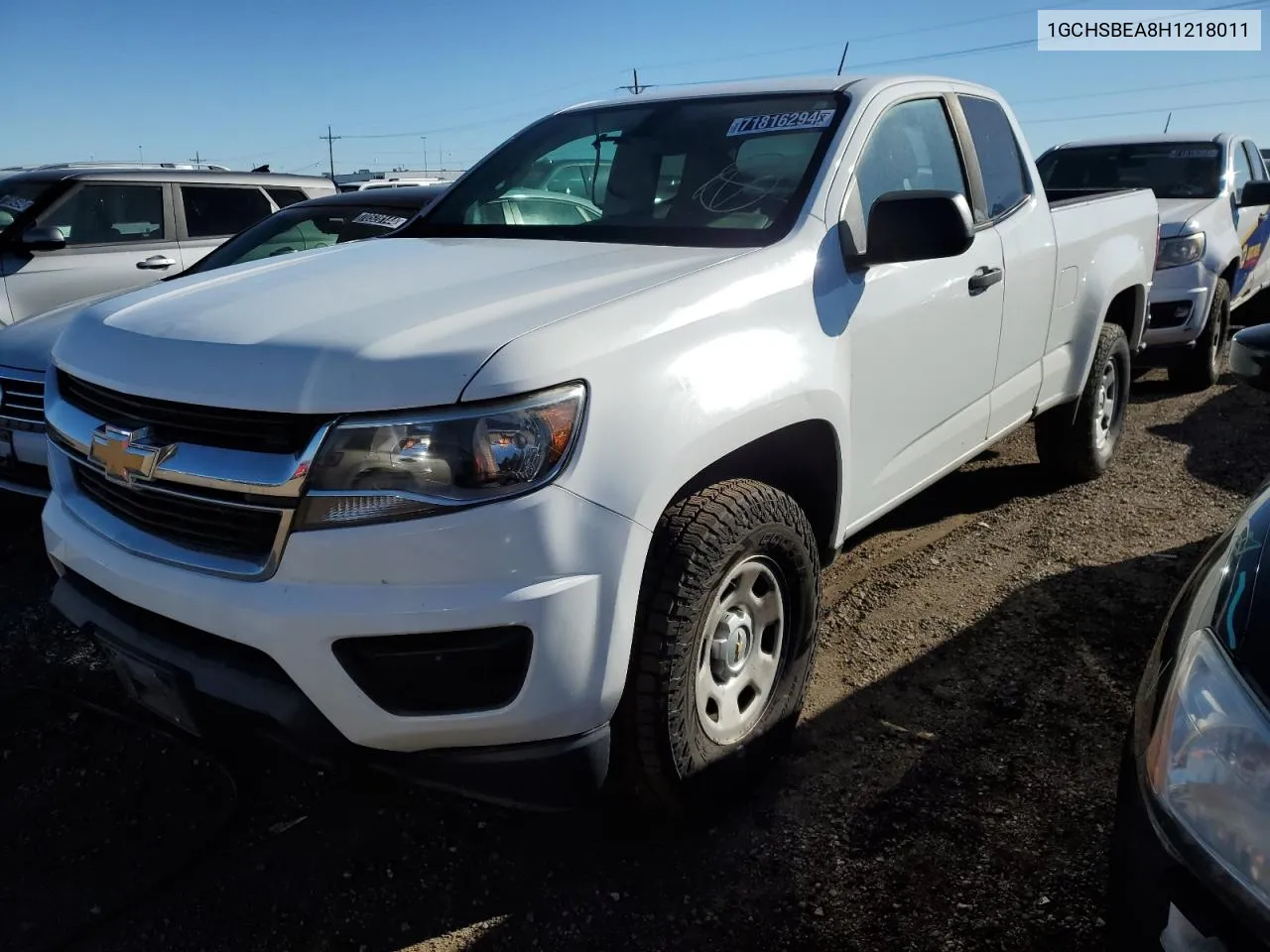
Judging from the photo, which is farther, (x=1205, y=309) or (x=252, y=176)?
(x=252, y=176)

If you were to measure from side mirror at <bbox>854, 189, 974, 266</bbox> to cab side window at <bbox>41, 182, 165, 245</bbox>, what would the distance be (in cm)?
578

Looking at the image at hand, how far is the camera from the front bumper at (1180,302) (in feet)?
22.0

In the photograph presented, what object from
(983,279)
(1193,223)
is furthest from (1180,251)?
(983,279)

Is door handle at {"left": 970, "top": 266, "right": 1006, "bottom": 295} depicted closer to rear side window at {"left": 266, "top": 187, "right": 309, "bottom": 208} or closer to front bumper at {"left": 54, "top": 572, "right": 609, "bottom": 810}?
front bumper at {"left": 54, "top": 572, "right": 609, "bottom": 810}

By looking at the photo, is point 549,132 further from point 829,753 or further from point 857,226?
point 829,753

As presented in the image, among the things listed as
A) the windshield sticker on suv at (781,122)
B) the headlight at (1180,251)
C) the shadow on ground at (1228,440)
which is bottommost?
the shadow on ground at (1228,440)

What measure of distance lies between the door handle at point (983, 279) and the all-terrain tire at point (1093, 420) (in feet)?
4.45

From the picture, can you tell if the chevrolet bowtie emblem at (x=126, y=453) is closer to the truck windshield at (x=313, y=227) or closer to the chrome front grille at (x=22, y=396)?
the chrome front grille at (x=22, y=396)

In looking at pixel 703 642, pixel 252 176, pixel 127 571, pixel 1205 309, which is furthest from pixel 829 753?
pixel 252 176

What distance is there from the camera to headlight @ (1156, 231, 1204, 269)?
6766 mm

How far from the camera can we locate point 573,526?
1854 millimetres

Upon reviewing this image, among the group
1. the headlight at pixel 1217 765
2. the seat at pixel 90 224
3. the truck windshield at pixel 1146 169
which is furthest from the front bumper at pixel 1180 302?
the seat at pixel 90 224

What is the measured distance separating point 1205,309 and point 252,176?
682 centimetres

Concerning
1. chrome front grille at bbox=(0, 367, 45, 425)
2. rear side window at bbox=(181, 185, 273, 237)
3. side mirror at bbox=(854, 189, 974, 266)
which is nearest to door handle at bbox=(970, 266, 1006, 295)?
side mirror at bbox=(854, 189, 974, 266)
